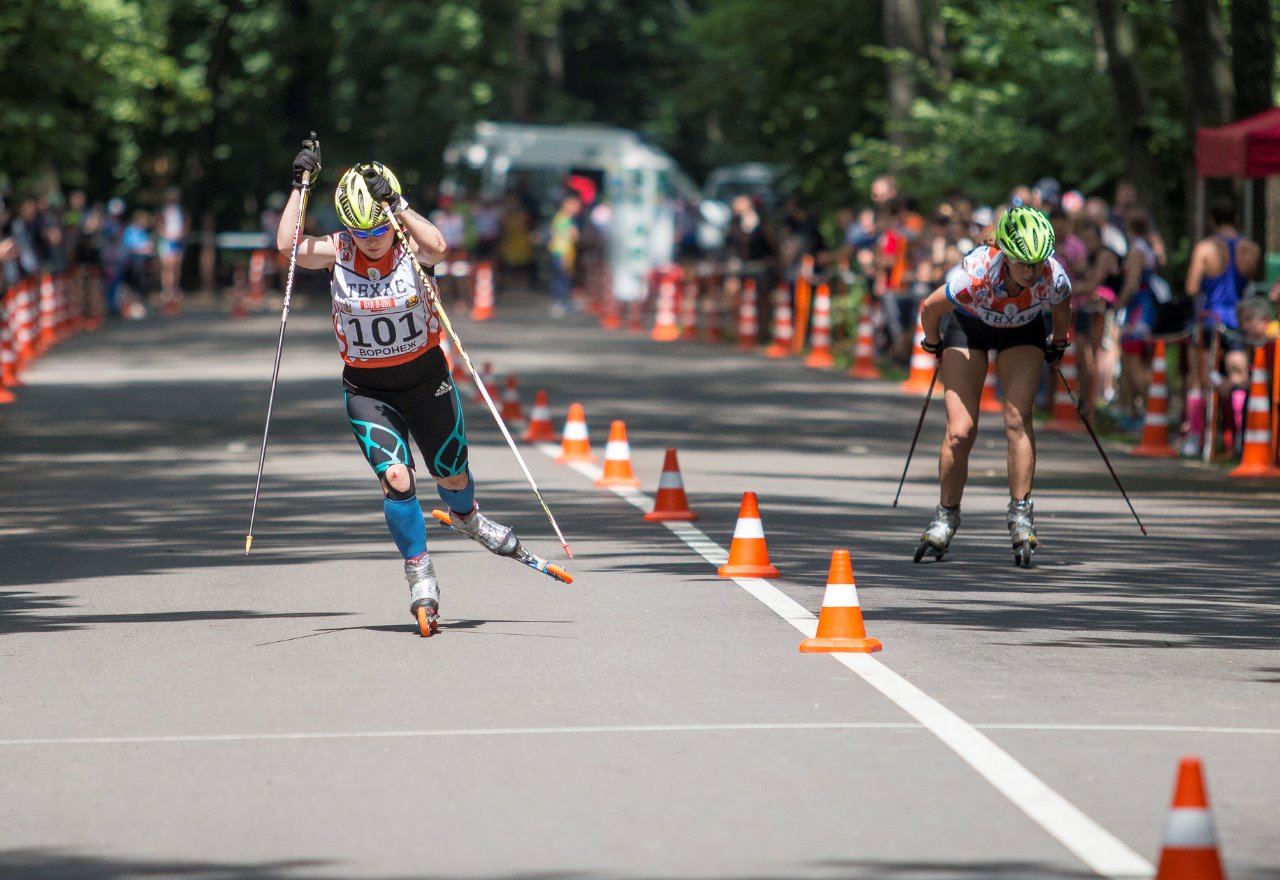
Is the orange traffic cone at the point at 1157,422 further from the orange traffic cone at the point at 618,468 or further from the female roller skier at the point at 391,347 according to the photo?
the female roller skier at the point at 391,347

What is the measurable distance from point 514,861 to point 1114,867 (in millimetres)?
1433

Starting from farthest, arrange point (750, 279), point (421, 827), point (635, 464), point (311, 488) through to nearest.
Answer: point (750, 279) < point (635, 464) < point (311, 488) < point (421, 827)

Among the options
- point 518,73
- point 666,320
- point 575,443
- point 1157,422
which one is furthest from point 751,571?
point 518,73

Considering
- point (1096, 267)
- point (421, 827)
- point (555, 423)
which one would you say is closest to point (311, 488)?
point (555, 423)

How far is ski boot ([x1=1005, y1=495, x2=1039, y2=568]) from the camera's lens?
1205cm

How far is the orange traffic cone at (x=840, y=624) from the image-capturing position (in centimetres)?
922

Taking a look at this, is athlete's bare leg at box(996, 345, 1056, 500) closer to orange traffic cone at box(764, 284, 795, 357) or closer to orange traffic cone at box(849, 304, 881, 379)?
orange traffic cone at box(849, 304, 881, 379)

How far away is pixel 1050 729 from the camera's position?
7.75m

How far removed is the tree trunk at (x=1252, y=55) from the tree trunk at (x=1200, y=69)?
759mm

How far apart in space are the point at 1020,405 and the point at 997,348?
0.99 feet

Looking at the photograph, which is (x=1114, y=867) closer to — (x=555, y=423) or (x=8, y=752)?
Answer: (x=8, y=752)

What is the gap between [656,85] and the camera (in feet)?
224

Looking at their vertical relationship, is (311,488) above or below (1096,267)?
below

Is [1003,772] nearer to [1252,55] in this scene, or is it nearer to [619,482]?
[619,482]
